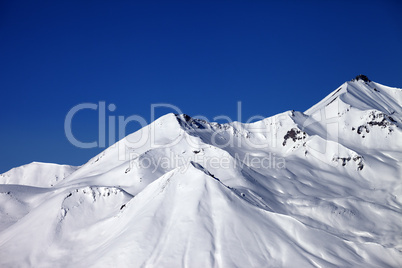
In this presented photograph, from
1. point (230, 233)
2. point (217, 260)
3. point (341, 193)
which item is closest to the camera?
point (217, 260)

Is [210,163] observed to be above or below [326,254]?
above

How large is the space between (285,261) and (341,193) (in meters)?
78.3

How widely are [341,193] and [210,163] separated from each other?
4489cm

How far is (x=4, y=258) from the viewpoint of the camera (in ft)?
319

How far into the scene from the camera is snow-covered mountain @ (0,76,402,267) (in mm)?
86438

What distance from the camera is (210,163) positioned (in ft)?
518

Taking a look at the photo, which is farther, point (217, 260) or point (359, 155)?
point (359, 155)

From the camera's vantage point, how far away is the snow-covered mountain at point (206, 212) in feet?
284

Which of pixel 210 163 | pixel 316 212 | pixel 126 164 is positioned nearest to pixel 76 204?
pixel 126 164

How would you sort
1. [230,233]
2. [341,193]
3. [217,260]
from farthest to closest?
[341,193], [230,233], [217,260]

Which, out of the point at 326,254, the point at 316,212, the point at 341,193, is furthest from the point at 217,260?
the point at 341,193

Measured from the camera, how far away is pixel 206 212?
93062mm

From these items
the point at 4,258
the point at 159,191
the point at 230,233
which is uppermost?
the point at 159,191

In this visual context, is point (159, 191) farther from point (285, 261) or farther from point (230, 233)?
point (285, 261)
